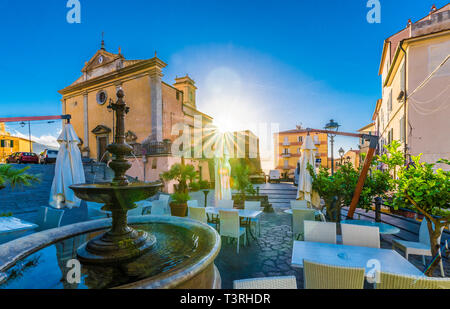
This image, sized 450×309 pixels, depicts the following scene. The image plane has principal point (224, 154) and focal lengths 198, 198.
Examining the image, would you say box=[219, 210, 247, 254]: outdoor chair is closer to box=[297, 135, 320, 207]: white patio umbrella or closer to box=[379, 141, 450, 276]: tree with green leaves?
box=[379, 141, 450, 276]: tree with green leaves

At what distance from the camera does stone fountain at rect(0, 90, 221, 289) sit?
8.15 ft

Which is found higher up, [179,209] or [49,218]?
[49,218]

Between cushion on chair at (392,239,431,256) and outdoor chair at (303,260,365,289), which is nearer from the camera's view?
outdoor chair at (303,260,365,289)

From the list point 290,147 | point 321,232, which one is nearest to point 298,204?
point 321,232

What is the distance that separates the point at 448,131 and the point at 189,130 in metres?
19.6

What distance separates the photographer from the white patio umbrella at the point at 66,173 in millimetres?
5965

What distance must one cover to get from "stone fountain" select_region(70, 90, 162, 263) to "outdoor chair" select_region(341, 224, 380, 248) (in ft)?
11.8

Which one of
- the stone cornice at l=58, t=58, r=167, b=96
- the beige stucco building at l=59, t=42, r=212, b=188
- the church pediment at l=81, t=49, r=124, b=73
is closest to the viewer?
the beige stucco building at l=59, t=42, r=212, b=188

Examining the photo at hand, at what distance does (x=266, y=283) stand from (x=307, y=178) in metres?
5.52

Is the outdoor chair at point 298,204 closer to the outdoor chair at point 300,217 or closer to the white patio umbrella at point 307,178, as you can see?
the white patio umbrella at point 307,178

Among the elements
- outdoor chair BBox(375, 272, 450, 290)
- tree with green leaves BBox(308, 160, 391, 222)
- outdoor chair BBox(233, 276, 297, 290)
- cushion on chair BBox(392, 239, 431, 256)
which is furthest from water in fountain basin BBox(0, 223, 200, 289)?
cushion on chair BBox(392, 239, 431, 256)

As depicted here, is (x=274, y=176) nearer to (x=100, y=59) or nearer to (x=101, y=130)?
(x=101, y=130)

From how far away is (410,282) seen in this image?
1885 millimetres
